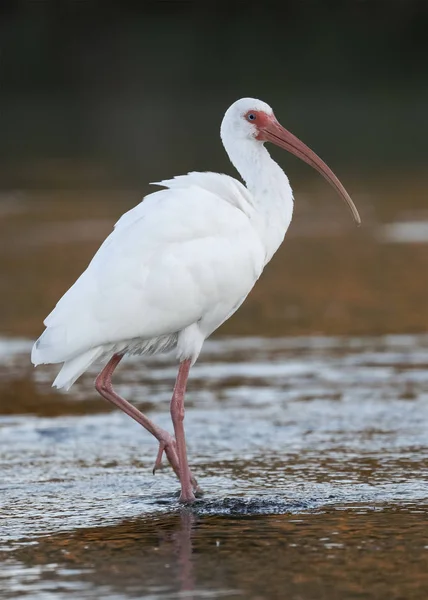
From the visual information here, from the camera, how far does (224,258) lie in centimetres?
773

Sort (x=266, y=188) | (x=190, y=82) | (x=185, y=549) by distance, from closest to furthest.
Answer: (x=185, y=549)
(x=266, y=188)
(x=190, y=82)

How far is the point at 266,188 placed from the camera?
827 centimetres

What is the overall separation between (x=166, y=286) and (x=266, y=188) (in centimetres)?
95

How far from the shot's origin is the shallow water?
617cm

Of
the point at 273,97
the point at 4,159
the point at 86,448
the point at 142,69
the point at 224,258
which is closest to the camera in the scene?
the point at 224,258

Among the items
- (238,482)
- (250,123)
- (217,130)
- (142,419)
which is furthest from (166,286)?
Result: (217,130)

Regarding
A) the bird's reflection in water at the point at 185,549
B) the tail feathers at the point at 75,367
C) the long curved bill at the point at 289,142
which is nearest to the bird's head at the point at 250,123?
the long curved bill at the point at 289,142

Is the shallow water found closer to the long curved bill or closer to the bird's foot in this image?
the bird's foot

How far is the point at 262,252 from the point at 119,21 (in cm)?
5252

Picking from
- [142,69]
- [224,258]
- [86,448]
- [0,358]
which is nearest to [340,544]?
[224,258]

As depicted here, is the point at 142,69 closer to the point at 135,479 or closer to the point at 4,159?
the point at 4,159

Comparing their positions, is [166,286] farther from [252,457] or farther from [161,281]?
[252,457]

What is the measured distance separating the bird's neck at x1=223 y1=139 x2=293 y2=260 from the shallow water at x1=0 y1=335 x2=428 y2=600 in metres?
1.20

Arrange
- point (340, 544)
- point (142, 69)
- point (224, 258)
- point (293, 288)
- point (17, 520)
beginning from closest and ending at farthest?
point (340, 544) → point (17, 520) → point (224, 258) → point (293, 288) → point (142, 69)
